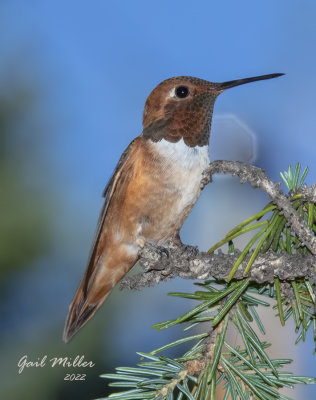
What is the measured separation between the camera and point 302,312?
1.17 meters

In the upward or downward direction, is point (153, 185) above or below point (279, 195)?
above

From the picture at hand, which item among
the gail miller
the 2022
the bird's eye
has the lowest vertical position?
the 2022

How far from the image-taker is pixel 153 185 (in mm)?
1787

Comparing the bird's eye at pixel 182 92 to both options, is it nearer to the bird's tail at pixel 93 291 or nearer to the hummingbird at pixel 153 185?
the hummingbird at pixel 153 185

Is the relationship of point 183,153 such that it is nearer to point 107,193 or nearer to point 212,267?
point 107,193

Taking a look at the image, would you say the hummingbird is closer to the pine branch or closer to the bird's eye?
the bird's eye

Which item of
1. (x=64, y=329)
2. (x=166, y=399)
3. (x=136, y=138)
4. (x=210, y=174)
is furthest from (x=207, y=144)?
(x=166, y=399)

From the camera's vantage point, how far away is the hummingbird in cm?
179

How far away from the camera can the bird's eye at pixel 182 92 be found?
76.0 inches

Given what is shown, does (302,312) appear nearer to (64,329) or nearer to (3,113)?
(64,329)

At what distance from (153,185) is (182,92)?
1.10 feet

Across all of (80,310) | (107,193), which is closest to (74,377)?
(80,310)

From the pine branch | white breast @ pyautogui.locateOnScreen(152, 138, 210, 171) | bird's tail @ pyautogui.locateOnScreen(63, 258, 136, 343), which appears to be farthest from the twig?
bird's tail @ pyautogui.locateOnScreen(63, 258, 136, 343)

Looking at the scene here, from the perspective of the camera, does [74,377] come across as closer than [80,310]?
Yes
